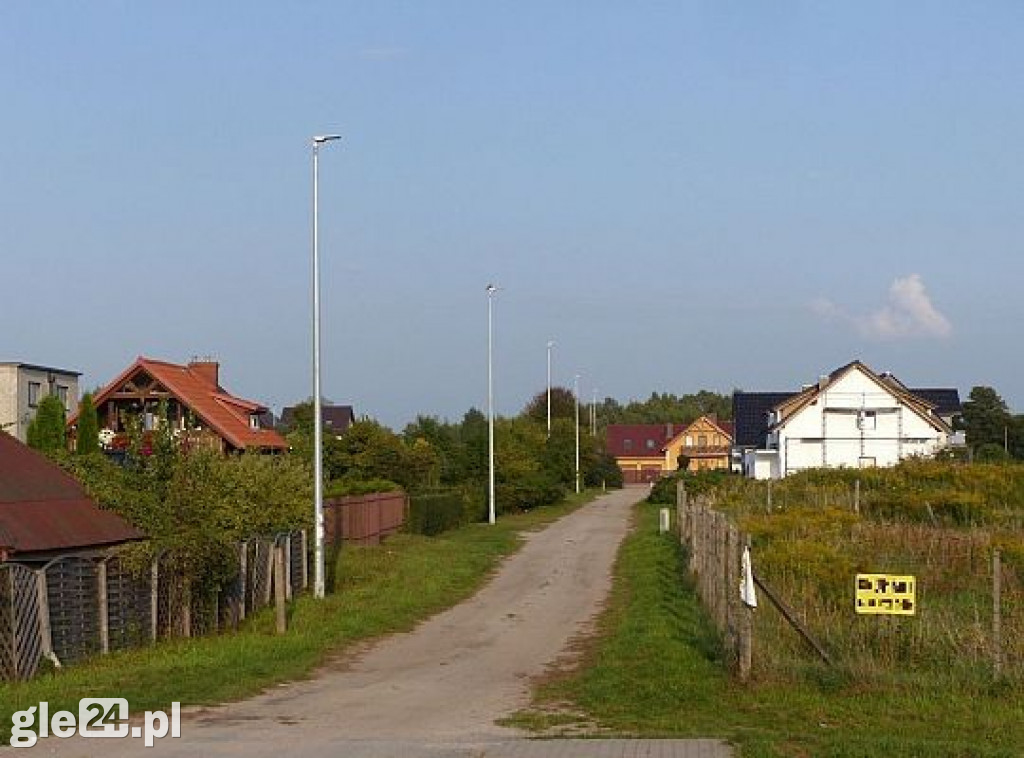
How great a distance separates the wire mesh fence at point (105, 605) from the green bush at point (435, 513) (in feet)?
76.7

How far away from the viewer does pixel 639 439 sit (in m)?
165

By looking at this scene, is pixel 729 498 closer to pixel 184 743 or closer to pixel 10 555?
pixel 10 555

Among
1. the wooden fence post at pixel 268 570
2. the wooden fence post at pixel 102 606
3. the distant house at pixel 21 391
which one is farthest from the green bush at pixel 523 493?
the wooden fence post at pixel 102 606

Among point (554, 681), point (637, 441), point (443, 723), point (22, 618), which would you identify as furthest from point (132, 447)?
point (637, 441)

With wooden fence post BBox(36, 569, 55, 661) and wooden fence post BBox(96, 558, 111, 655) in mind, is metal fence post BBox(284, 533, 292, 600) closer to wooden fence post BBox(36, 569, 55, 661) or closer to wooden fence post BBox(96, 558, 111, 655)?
wooden fence post BBox(96, 558, 111, 655)

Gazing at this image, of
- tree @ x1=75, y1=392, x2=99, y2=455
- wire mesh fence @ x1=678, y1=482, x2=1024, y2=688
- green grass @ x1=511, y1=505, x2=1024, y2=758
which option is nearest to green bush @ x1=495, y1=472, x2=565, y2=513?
tree @ x1=75, y1=392, x2=99, y2=455

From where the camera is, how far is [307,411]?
8119cm

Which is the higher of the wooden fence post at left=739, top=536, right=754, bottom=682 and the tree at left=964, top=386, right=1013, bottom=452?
the tree at left=964, top=386, right=1013, bottom=452

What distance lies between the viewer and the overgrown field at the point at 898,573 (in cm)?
1557

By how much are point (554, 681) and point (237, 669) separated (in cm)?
386

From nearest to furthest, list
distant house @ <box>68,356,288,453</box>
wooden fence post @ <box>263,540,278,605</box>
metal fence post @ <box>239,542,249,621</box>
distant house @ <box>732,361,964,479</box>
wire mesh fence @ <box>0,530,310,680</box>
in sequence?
wire mesh fence @ <box>0,530,310,680</box>
metal fence post @ <box>239,542,249,621</box>
wooden fence post @ <box>263,540,278,605</box>
distant house @ <box>68,356,288,453</box>
distant house @ <box>732,361,964,479</box>

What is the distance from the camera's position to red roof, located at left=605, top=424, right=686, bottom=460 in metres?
163

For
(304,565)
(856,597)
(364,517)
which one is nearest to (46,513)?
(304,565)

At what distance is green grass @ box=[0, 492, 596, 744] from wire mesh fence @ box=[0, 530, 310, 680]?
31 cm
